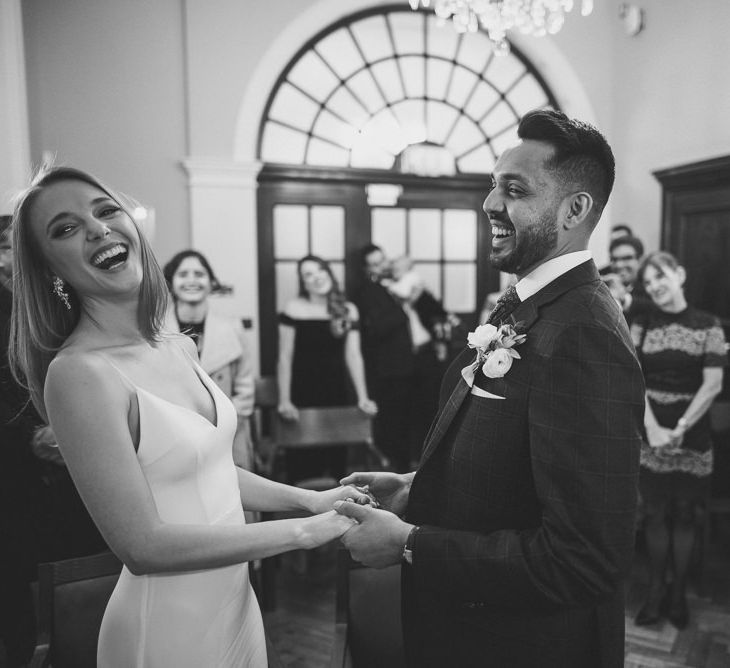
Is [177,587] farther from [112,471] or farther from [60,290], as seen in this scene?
[60,290]

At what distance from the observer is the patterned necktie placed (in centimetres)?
124

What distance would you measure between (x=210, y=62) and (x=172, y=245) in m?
1.44

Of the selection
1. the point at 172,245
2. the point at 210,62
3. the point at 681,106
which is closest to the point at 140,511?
the point at 172,245

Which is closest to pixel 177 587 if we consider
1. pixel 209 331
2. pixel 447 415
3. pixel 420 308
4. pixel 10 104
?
pixel 447 415

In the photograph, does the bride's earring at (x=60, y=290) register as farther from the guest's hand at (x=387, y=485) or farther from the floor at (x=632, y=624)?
the floor at (x=632, y=624)

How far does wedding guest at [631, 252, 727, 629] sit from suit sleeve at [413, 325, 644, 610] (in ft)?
6.95

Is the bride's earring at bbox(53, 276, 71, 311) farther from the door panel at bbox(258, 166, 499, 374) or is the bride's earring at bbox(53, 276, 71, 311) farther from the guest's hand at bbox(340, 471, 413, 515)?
the door panel at bbox(258, 166, 499, 374)

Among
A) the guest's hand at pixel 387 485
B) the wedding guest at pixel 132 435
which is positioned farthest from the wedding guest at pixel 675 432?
the wedding guest at pixel 132 435

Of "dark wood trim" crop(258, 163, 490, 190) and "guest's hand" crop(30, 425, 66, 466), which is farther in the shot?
"dark wood trim" crop(258, 163, 490, 190)

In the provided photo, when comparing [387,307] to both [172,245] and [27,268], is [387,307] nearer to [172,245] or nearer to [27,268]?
[172,245]

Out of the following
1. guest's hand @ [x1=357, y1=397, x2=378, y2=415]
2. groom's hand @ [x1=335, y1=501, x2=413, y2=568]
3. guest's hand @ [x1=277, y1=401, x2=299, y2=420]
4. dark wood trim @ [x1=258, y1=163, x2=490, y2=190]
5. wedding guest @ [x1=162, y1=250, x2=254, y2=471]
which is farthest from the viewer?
dark wood trim @ [x1=258, y1=163, x2=490, y2=190]

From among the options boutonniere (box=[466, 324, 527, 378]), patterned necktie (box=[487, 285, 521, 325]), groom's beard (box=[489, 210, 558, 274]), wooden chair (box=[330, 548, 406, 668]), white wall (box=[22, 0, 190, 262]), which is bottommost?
wooden chair (box=[330, 548, 406, 668])

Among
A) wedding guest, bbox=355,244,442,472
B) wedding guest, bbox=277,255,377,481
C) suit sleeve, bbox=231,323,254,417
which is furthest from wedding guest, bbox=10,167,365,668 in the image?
wedding guest, bbox=355,244,442,472

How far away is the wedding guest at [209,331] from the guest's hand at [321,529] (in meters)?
1.74
